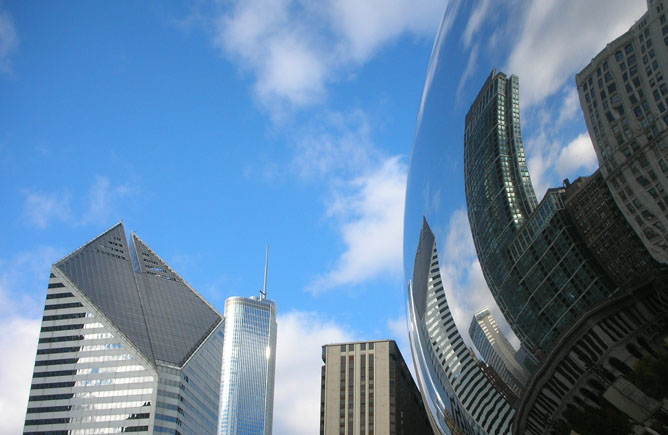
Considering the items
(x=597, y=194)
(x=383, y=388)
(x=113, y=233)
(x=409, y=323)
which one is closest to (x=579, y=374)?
(x=597, y=194)

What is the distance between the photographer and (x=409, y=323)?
441 centimetres

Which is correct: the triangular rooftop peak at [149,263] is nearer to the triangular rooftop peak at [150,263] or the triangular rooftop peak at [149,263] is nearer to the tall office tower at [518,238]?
the triangular rooftop peak at [150,263]

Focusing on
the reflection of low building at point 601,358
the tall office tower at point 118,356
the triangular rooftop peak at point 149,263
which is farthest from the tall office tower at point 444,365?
the triangular rooftop peak at point 149,263

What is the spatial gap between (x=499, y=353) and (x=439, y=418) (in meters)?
1.30

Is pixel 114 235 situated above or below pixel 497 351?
above

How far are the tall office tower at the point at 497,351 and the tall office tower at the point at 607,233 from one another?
0.58m

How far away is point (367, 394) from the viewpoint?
87.3 metres

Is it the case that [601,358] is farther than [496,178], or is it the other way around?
[496,178]

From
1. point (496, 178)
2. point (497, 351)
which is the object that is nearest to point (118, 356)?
point (497, 351)

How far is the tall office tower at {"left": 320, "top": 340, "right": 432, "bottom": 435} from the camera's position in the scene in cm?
8631

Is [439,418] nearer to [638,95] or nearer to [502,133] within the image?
[502,133]

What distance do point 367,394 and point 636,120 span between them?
87742 millimetres

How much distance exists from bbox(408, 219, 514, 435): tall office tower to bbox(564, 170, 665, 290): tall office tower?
86 centimetres

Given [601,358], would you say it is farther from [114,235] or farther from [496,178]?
[114,235]
